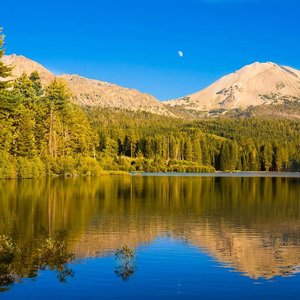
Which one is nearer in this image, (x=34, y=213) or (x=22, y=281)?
(x=22, y=281)

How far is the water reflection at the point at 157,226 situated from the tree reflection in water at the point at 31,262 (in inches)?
2.3

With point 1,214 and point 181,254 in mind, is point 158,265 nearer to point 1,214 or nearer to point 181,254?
point 181,254

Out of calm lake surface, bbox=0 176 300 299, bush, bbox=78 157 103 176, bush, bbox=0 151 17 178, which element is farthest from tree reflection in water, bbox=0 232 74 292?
bush, bbox=78 157 103 176

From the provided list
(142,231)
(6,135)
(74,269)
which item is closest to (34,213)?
(142,231)

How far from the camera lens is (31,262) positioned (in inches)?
924

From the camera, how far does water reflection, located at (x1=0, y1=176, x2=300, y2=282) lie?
84.1ft

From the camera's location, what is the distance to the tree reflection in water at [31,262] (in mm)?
21131

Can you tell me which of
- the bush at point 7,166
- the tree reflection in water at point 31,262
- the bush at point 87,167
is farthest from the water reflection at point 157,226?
the bush at point 87,167

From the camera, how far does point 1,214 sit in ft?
132

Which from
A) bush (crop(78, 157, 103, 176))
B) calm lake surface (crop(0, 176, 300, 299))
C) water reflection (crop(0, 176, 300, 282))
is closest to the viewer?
calm lake surface (crop(0, 176, 300, 299))

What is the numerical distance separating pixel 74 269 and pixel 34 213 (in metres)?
20.3

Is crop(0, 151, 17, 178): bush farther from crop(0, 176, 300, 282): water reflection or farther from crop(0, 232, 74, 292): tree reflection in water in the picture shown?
crop(0, 232, 74, 292): tree reflection in water

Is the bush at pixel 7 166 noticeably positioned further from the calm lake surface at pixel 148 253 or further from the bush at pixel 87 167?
the calm lake surface at pixel 148 253

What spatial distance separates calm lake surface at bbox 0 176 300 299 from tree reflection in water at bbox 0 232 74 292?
45 mm
